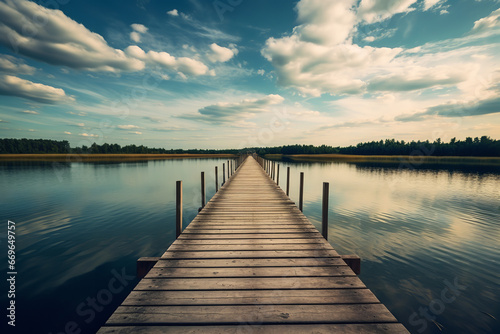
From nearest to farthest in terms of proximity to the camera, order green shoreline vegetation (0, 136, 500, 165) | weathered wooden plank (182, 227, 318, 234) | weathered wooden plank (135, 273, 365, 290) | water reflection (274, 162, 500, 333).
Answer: weathered wooden plank (135, 273, 365, 290) → water reflection (274, 162, 500, 333) → weathered wooden plank (182, 227, 318, 234) → green shoreline vegetation (0, 136, 500, 165)

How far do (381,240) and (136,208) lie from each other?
14.6 meters

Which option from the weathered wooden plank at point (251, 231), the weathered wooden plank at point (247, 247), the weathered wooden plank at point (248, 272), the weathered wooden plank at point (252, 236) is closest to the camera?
the weathered wooden plank at point (248, 272)

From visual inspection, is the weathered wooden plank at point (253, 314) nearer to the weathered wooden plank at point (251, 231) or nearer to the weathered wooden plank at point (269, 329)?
the weathered wooden plank at point (269, 329)

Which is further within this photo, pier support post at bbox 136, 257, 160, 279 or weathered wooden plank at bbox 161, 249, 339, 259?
pier support post at bbox 136, 257, 160, 279

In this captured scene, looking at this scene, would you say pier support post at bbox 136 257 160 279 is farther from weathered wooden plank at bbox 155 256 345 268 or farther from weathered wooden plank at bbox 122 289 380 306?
weathered wooden plank at bbox 122 289 380 306

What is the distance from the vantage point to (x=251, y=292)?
9.98ft

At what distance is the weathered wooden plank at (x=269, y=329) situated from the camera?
234 cm

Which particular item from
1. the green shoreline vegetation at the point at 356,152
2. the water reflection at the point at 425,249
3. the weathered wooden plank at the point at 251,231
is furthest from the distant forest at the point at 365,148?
the weathered wooden plank at the point at 251,231

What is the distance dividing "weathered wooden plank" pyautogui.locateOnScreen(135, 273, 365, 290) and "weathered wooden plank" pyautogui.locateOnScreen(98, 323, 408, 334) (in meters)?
0.72

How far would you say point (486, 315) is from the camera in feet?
15.5

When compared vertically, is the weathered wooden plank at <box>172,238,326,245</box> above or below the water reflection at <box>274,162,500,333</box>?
above

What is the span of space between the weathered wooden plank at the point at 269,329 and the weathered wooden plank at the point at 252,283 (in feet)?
2.35

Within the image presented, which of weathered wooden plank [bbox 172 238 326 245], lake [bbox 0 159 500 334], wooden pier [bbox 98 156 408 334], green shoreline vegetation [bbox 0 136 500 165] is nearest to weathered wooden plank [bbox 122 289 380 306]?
wooden pier [bbox 98 156 408 334]

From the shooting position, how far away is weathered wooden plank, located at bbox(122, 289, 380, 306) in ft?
9.22
